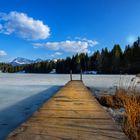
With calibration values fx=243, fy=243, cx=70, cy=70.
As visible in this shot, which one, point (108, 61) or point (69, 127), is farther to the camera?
point (108, 61)

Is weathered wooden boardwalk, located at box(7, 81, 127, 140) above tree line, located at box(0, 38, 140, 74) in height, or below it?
below

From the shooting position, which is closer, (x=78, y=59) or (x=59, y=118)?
(x=59, y=118)

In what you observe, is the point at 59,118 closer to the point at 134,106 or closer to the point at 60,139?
the point at 60,139

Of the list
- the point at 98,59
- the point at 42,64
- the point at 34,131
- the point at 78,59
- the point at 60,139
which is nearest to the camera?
the point at 60,139

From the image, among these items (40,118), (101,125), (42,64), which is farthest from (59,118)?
(42,64)

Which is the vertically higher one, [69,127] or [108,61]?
[108,61]

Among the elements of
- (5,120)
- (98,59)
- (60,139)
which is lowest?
(5,120)

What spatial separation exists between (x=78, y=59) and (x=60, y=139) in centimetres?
8428

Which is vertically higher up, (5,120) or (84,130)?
(84,130)

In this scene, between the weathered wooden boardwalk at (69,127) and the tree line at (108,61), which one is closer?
the weathered wooden boardwalk at (69,127)

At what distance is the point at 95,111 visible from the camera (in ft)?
14.1

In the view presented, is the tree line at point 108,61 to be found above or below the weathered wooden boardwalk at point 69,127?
above

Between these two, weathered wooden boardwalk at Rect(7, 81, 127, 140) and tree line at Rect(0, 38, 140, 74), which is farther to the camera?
tree line at Rect(0, 38, 140, 74)

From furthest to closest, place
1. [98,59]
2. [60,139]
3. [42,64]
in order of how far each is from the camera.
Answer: [42,64] < [98,59] < [60,139]
